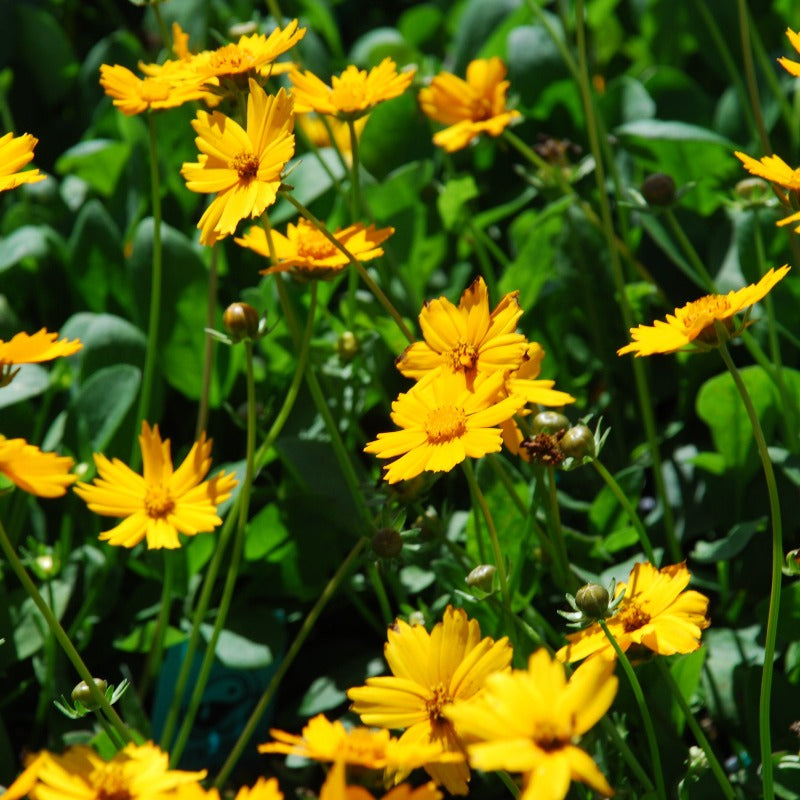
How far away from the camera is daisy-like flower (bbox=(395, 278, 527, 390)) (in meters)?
1.02

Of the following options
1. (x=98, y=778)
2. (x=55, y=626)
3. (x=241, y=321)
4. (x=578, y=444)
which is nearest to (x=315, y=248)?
(x=241, y=321)

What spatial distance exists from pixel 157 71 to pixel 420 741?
75 centimetres

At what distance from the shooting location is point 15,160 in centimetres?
105

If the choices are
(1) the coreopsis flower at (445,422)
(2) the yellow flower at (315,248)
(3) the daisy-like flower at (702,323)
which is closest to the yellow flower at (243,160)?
(2) the yellow flower at (315,248)

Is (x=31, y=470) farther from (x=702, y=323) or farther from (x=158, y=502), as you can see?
(x=702, y=323)

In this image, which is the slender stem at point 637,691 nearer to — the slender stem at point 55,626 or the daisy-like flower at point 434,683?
the daisy-like flower at point 434,683

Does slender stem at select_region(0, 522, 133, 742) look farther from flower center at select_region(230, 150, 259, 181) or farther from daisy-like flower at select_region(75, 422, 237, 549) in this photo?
flower center at select_region(230, 150, 259, 181)

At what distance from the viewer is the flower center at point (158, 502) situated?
1.15 meters

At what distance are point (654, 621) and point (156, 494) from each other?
0.48 meters

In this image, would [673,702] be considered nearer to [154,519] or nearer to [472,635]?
[472,635]

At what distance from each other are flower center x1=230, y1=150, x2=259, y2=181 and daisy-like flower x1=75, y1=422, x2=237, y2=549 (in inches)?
10.1

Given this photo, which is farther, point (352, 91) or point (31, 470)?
point (352, 91)

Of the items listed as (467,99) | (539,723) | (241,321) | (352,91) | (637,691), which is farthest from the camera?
(467,99)

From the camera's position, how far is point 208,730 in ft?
4.50
